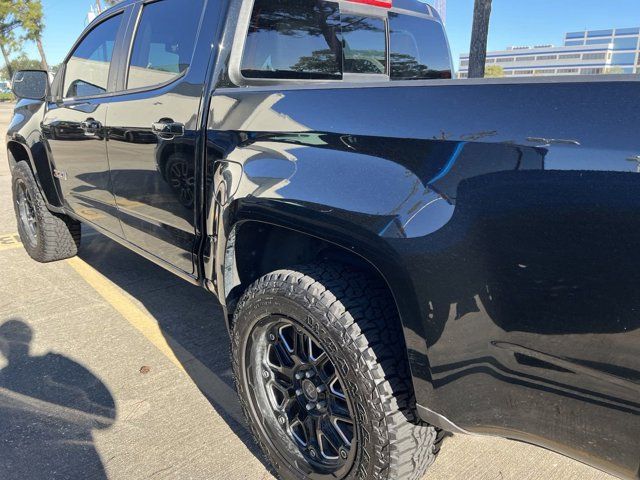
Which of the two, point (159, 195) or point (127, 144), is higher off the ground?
point (127, 144)

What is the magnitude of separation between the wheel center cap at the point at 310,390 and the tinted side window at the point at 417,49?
6.25 feet

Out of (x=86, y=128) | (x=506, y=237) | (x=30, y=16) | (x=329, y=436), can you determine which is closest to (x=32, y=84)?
(x=86, y=128)

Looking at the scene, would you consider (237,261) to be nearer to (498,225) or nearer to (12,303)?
(498,225)

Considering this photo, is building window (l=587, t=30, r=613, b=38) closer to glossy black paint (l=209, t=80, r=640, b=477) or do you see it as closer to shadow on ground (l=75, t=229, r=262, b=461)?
glossy black paint (l=209, t=80, r=640, b=477)

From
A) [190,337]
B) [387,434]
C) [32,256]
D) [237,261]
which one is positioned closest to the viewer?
[387,434]

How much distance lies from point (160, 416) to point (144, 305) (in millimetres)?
1451

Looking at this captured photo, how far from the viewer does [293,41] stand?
2496 millimetres

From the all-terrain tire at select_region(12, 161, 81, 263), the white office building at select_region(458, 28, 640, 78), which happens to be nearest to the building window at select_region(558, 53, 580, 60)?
the white office building at select_region(458, 28, 640, 78)

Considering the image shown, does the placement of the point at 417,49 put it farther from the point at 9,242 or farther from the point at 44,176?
the point at 9,242

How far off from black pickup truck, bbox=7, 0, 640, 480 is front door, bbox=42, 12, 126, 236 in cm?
22

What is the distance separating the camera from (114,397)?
2730 millimetres

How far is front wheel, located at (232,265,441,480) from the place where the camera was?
165cm

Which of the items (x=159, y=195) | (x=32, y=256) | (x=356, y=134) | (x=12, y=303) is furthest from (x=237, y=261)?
(x=32, y=256)

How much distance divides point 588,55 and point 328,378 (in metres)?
3.14
